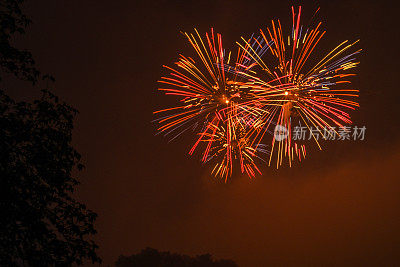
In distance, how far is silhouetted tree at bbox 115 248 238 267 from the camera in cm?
3173

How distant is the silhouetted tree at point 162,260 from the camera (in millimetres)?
31734

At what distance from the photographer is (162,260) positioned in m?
31.8

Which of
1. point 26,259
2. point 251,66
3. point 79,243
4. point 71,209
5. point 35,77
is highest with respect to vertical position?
point 251,66

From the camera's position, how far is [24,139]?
23.6 feet

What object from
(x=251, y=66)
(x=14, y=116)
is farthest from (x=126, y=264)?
(x=14, y=116)

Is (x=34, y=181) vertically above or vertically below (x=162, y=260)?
below

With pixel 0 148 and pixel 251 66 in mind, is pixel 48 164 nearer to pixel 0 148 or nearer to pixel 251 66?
pixel 0 148

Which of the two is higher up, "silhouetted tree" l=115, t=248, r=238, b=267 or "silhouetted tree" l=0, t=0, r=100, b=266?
"silhouetted tree" l=115, t=248, r=238, b=267

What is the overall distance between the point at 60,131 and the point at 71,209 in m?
1.40

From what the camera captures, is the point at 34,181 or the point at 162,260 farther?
the point at 162,260

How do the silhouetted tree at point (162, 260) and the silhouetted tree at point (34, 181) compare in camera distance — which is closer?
the silhouetted tree at point (34, 181)

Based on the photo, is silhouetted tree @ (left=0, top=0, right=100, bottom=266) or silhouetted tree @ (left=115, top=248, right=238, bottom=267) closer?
silhouetted tree @ (left=0, top=0, right=100, bottom=266)

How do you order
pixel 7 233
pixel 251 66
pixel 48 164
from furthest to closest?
pixel 251 66 < pixel 48 164 < pixel 7 233

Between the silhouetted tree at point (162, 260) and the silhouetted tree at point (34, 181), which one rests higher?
the silhouetted tree at point (162, 260)
